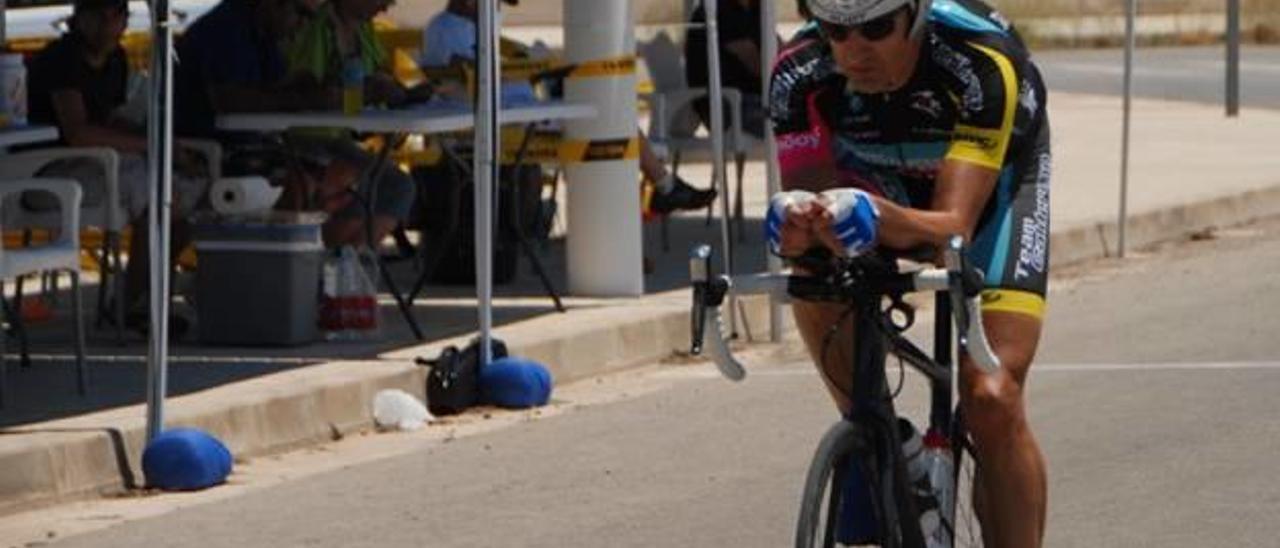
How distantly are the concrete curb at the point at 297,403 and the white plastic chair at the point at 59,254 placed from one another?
0.55 meters

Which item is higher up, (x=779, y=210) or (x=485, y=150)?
(x=779, y=210)

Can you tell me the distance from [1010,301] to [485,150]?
18.8 ft

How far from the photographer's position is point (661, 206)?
54.7 ft

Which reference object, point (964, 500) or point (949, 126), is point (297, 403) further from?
point (949, 126)

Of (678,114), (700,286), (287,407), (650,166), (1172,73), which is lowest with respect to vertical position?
(1172,73)

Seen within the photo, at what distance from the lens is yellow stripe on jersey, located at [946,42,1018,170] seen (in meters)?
6.62

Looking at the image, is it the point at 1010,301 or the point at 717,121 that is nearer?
the point at 1010,301

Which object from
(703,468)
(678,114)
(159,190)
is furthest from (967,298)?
(678,114)

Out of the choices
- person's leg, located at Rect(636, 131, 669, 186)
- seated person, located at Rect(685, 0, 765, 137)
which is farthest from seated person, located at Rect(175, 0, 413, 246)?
seated person, located at Rect(685, 0, 765, 137)

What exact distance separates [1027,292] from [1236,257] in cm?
1141

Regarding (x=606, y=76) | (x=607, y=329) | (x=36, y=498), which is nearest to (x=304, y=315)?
(x=607, y=329)

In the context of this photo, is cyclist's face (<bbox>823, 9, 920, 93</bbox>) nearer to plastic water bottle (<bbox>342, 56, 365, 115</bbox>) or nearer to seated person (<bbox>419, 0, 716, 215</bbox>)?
plastic water bottle (<bbox>342, 56, 365, 115</bbox>)

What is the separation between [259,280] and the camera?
13.2 m

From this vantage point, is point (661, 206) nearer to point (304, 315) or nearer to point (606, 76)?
point (606, 76)
